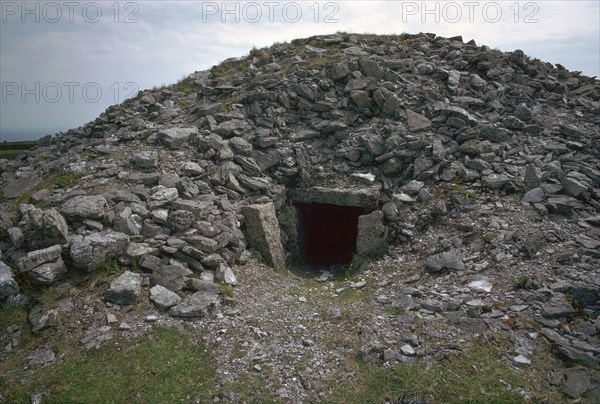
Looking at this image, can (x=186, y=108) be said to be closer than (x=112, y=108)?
Yes

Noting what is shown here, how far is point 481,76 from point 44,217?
15396 mm

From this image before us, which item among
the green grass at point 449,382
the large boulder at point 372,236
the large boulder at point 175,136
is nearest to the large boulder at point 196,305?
the green grass at point 449,382

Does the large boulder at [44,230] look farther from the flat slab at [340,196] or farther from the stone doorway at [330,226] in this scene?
the flat slab at [340,196]

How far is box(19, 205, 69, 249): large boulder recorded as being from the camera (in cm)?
797

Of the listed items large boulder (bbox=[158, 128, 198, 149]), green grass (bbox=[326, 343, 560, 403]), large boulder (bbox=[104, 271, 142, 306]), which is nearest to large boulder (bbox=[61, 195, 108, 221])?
large boulder (bbox=[104, 271, 142, 306])

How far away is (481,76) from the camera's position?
49.3 feet

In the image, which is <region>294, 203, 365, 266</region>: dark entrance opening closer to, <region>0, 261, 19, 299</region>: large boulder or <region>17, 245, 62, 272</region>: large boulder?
<region>17, 245, 62, 272</region>: large boulder

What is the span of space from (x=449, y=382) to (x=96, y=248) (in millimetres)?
7198

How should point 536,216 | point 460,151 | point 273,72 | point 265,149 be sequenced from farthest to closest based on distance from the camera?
point 273,72, point 265,149, point 460,151, point 536,216

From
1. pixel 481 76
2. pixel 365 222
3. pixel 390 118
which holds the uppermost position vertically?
pixel 481 76

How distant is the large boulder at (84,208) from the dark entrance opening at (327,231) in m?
6.14

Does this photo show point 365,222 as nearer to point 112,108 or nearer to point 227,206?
point 227,206

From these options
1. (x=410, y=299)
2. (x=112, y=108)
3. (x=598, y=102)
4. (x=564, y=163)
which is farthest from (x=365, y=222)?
(x=112, y=108)

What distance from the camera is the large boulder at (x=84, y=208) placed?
28.4 ft
